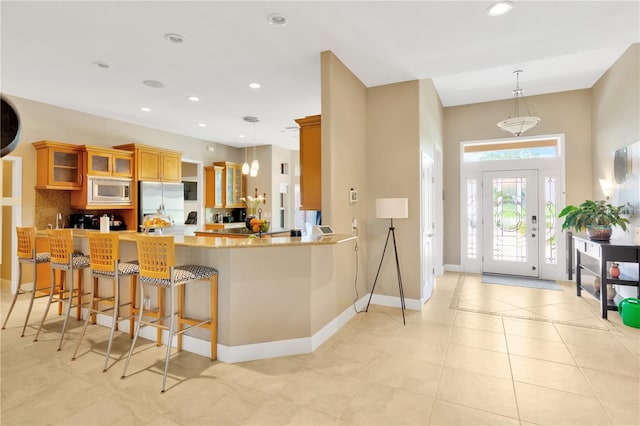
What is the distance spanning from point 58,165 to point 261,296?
4.41m

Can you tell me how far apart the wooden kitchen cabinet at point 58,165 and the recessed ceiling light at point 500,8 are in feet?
19.2

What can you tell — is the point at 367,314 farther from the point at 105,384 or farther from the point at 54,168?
the point at 54,168

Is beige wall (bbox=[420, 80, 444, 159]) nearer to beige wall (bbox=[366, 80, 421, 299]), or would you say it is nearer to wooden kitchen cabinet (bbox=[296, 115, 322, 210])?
beige wall (bbox=[366, 80, 421, 299])

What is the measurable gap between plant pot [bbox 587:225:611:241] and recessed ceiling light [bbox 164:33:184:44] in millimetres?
5249

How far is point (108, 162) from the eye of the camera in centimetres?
552

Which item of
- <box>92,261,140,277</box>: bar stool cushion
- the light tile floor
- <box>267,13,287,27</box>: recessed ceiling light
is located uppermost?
<box>267,13,287,27</box>: recessed ceiling light

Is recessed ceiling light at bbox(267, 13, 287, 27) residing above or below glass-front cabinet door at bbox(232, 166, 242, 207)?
above

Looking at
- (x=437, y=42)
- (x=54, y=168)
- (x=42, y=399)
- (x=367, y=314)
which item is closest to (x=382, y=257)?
(x=367, y=314)

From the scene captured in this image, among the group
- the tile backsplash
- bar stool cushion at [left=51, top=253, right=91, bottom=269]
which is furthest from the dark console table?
the tile backsplash

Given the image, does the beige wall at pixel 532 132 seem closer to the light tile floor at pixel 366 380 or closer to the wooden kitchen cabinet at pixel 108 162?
the light tile floor at pixel 366 380

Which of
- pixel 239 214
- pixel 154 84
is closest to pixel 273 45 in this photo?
pixel 154 84

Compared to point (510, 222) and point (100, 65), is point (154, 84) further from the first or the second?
point (510, 222)

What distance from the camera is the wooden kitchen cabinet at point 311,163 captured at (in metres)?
4.18

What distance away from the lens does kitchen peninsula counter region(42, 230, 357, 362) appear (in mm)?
2818
